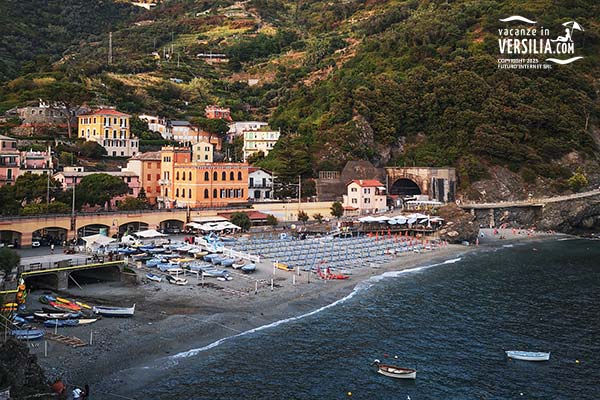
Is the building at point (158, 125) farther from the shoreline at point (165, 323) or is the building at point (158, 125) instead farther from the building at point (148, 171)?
the shoreline at point (165, 323)

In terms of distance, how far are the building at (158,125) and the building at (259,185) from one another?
27.6 metres

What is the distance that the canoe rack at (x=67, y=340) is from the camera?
33469 millimetres

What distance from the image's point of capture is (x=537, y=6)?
5315 inches

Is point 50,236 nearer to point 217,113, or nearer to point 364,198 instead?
point 364,198

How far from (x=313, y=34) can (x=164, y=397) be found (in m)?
174

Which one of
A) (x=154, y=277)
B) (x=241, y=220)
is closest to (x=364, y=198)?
(x=241, y=220)

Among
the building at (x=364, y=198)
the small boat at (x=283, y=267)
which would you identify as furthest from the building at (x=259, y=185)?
the small boat at (x=283, y=267)

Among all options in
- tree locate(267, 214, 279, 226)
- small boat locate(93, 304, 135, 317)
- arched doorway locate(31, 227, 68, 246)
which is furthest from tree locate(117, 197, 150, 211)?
small boat locate(93, 304, 135, 317)

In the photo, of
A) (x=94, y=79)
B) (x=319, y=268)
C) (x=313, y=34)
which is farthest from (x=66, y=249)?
(x=313, y=34)

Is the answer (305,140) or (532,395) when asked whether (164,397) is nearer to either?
(532,395)

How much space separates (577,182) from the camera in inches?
3799

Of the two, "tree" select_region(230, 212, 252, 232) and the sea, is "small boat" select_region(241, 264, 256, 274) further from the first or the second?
"tree" select_region(230, 212, 252, 232)

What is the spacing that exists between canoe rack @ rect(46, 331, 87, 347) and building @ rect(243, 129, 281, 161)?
74052mm

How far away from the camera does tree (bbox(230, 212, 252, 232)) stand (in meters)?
72.4
